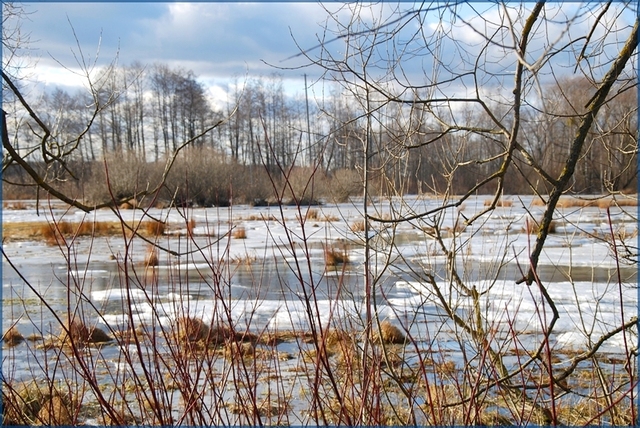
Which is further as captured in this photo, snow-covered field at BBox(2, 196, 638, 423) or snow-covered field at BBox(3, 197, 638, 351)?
snow-covered field at BBox(3, 197, 638, 351)

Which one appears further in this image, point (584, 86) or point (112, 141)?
point (112, 141)

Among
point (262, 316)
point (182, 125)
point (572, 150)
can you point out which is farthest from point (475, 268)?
point (182, 125)

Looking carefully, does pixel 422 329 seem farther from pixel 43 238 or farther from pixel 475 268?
pixel 43 238

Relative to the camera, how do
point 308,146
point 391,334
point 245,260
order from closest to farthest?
point 308,146 < point 391,334 < point 245,260

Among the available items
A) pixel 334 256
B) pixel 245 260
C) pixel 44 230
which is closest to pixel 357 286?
pixel 334 256

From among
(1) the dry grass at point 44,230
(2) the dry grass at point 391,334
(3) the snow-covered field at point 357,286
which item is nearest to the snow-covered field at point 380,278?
(3) the snow-covered field at point 357,286

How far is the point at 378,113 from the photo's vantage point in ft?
12.7

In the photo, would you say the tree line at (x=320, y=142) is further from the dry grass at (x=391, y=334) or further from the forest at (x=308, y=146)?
the dry grass at (x=391, y=334)

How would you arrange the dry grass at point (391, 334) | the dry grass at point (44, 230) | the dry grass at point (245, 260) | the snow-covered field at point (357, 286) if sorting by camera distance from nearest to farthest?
the snow-covered field at point (357, 286) < the dry grass at point (245, 260) < the dry grass at point (391, 334) < the dry grass at point (44, 230)

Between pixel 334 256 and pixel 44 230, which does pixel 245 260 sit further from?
pixel 44 230

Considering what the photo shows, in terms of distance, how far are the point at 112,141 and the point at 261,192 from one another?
21556 mm

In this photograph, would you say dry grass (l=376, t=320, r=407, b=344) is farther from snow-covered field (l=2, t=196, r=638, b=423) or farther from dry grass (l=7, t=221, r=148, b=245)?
dry grass (l=7, t=221, r=148, b=245)

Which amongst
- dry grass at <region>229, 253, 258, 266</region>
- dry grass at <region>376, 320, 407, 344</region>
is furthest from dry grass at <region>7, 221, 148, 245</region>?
dry grass at <region>376, 320, 407, 344</region>

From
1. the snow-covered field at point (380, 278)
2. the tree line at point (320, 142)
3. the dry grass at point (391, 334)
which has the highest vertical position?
the tree line at point (320, 142)
